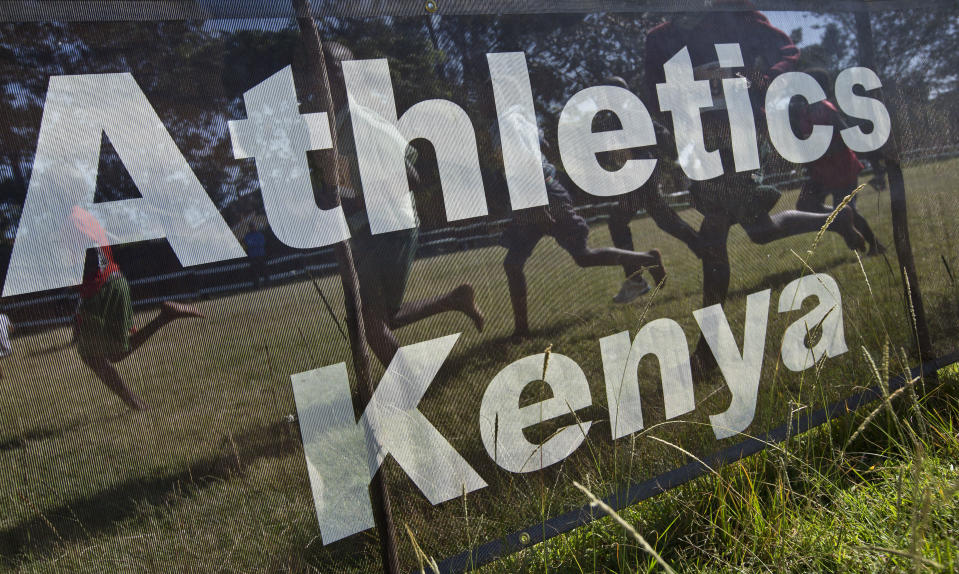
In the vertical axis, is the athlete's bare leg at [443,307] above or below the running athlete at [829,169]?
below

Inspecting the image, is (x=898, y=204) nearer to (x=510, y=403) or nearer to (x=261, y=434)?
(x=510, y=403)

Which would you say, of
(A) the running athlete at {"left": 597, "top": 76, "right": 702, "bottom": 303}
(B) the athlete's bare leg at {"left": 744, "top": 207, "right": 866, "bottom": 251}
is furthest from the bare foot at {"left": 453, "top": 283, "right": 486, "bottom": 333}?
(B) the athlete's bare leg at {"left": 744, "top": 207, "right": 866, "bottom": 251}

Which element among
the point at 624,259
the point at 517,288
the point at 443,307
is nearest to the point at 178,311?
the point at 443,307

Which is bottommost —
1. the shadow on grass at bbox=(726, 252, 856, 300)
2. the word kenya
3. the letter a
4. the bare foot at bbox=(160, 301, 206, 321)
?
the word kenya

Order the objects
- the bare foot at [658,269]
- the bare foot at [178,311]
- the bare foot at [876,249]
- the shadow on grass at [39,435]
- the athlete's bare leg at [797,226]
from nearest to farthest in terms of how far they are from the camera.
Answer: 1. the shadow on grass at [39,435]
2. the bare foot at [178,311]
3. the bare foot at [658,269]
4. the athlete's bare leg at [797,226]
5. the bare foot at [876,249]

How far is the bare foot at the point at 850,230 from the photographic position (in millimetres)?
2572

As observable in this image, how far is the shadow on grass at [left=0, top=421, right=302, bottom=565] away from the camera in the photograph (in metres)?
1.41

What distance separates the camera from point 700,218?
89.7 inches

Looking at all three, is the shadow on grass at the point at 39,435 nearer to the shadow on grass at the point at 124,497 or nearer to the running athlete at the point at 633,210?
the shadow on grass at the point at 124,497

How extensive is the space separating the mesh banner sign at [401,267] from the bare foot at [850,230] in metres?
0.01

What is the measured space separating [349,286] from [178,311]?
1.39ft

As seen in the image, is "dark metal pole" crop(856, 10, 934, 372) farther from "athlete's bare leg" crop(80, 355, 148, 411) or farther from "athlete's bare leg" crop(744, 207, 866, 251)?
"athlete's bare leg" crop(80, 355, 148, 411)

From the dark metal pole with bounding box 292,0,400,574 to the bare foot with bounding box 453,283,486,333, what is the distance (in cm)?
30

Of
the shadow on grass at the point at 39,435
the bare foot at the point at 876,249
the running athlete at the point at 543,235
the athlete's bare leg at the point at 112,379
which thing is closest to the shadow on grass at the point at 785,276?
the bare foot at the point at 876,249
